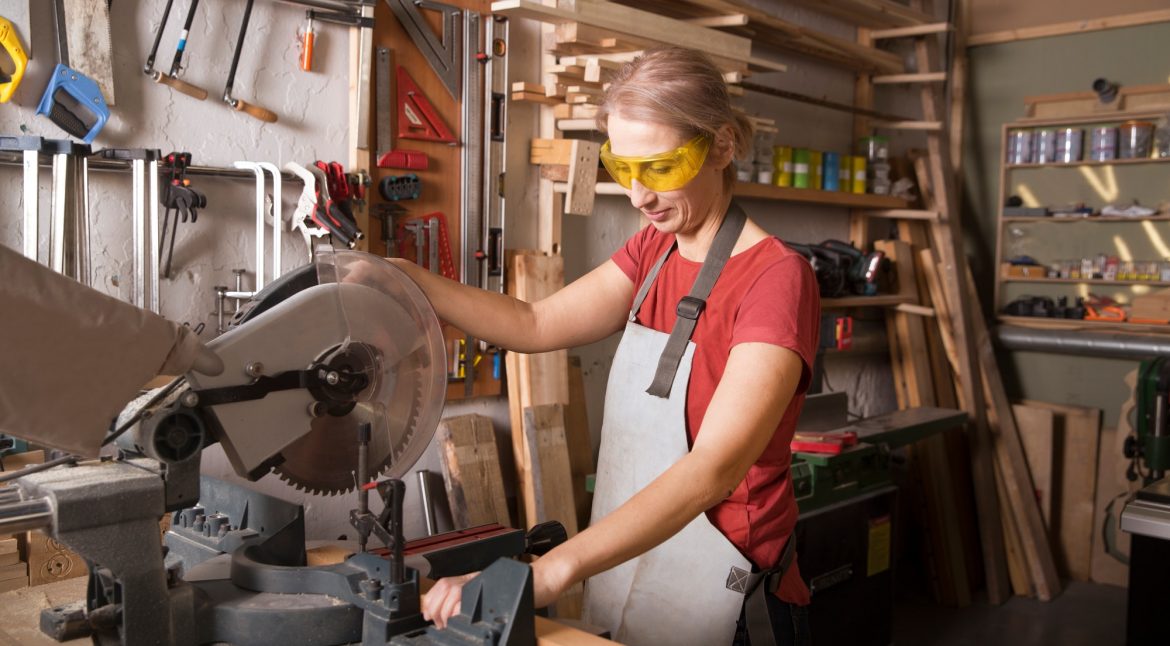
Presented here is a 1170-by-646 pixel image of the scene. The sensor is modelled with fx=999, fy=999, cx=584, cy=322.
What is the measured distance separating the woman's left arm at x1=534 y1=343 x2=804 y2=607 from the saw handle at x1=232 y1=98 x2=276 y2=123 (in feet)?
5.05

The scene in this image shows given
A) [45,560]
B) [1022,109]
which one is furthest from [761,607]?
[1022,109]

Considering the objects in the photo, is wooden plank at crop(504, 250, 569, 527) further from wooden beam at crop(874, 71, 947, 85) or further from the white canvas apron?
wooden beam at crop(874, 71, 947, 85)

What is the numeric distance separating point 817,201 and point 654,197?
106 inches

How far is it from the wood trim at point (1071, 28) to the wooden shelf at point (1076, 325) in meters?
1.43

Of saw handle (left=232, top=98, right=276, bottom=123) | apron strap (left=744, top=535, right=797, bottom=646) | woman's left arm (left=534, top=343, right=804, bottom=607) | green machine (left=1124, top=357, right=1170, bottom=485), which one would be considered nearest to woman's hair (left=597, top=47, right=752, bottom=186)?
woman's left arm (left=534, top=343, right=804, bottom=607)

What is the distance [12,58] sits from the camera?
2080mm

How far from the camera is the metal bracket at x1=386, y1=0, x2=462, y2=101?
276 cm

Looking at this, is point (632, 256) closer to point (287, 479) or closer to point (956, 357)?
point (287, 479)

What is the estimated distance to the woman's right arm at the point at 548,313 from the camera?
183 cm

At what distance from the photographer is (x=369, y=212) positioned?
271cm

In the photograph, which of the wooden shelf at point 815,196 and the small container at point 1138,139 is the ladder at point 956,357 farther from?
the small container at point 1138,139

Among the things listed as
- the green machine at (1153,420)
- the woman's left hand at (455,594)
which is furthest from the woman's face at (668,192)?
the green machine at (1153,420)

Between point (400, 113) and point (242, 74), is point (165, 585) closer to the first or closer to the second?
point (242, 74)

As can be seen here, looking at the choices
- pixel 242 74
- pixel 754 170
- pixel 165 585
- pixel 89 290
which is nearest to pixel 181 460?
pixel 165 585
